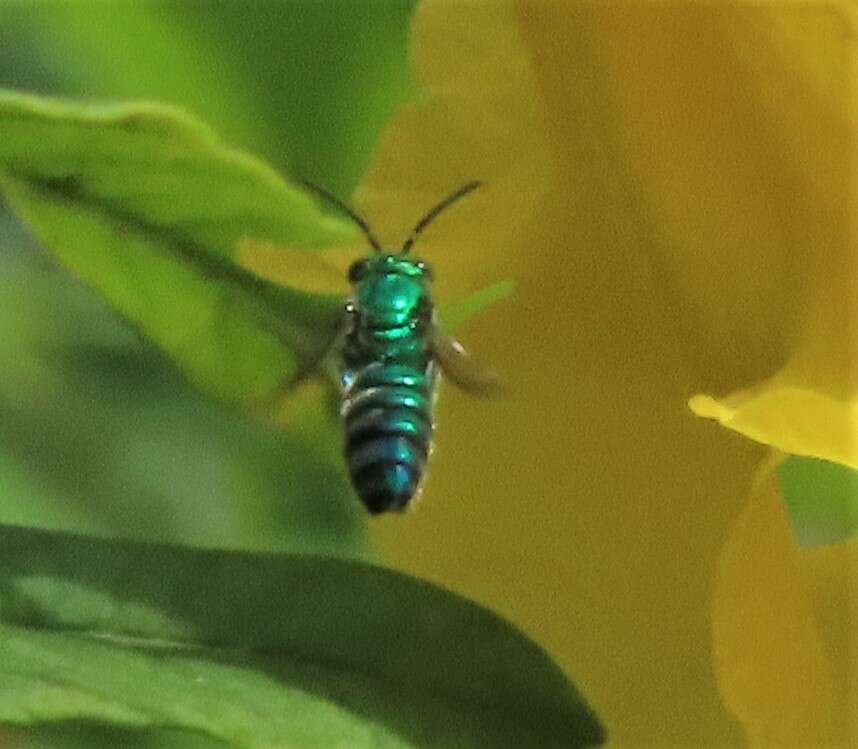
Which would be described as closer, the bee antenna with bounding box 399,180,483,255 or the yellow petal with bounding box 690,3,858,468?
the yellow petal with bounding box 690,3,858,468

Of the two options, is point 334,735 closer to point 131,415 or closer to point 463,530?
point 463,530

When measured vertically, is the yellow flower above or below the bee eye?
below

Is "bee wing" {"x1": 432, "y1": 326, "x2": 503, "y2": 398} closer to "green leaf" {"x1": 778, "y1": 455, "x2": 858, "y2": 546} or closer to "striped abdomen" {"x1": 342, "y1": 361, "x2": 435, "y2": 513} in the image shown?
"striped abdomen" {"x1": 342, "y1": 361, "x2": 435, "y2": 513}

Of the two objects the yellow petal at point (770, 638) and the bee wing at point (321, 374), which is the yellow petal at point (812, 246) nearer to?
the yellow petal at point (770, 638)

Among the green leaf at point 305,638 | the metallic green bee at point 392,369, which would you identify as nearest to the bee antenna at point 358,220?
the metallic green bee at point 392,369

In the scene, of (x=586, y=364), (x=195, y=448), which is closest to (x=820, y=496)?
(x=586, y=364)

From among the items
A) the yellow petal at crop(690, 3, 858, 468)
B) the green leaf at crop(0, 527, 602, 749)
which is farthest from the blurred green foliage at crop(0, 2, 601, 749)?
the yellow petal at crop(690, 3, 858, 468)

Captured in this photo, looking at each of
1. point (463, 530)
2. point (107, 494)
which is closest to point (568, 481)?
point (463, 530)
